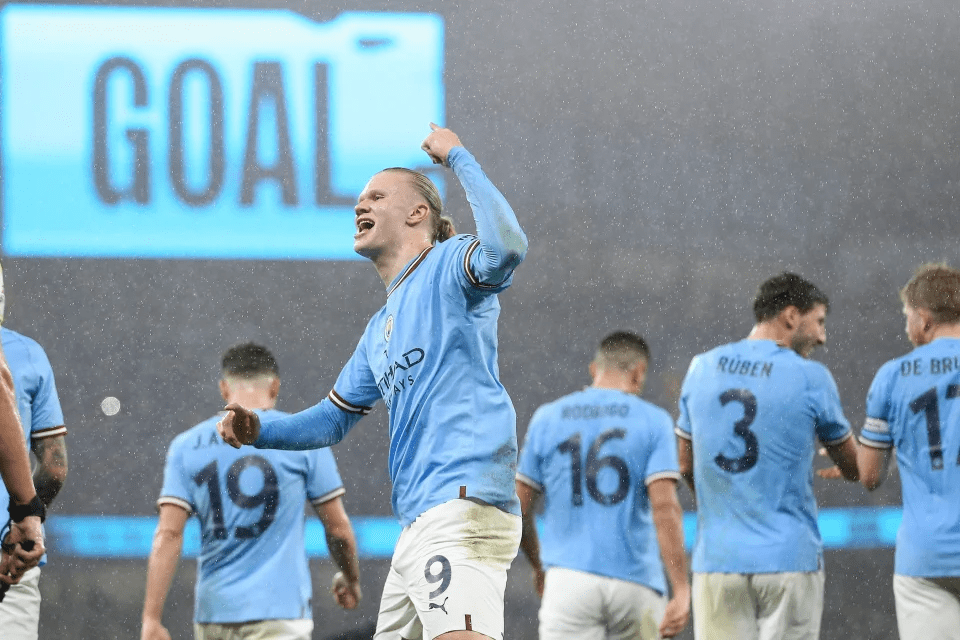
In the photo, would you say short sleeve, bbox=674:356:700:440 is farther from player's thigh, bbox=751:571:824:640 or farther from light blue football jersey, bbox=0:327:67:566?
light blue football jersey, bbox=0:327:67:566

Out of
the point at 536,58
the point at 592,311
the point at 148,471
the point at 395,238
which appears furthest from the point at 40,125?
the point at 395,238

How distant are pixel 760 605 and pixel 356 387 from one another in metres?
1.76

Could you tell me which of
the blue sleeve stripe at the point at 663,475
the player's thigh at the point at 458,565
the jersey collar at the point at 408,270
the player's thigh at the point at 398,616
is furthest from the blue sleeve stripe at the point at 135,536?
the player's thigh at the point at 458,565

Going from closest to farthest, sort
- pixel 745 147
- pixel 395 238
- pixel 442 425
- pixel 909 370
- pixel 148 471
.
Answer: pixel 442 425
pixel 395 238
pixel 909 370
pixel 148 471
pixel 745 147

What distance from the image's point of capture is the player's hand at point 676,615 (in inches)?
159

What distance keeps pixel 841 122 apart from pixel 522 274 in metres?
1.94

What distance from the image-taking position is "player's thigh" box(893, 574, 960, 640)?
3594 millimetres

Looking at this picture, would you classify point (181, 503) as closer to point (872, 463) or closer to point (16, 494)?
point (16, 494)

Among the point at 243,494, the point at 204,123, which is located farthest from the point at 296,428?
the point at 204,123

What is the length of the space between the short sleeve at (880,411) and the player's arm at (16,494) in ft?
8.46

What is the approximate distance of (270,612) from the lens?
12.4ft

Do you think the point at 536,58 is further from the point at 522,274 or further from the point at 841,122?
Answer: the point at 841,122

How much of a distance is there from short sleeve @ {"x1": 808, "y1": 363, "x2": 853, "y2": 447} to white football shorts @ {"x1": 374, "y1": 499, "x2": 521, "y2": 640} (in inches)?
65.4

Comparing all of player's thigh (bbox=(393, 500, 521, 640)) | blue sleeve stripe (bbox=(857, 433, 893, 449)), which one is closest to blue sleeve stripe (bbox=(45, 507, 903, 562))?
blue sleeve stripe (bbox=(857, 433, 893, 449))
